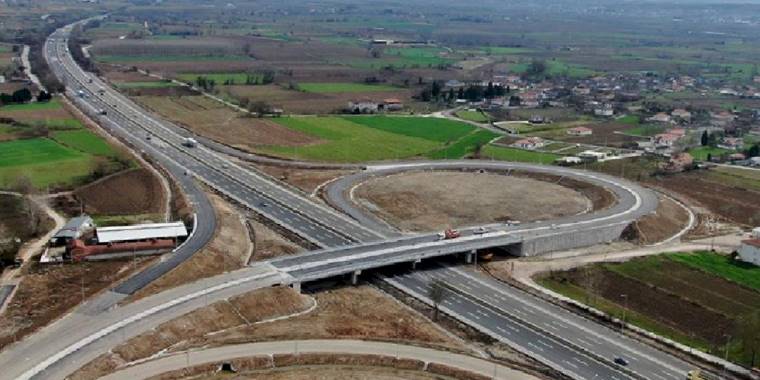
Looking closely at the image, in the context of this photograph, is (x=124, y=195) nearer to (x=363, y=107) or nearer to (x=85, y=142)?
(x=85, y=142)

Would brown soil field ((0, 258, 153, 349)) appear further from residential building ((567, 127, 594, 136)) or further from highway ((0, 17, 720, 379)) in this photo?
residential building ((567, 127, 594, 136))

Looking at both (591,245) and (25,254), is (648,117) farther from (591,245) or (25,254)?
(25,254)

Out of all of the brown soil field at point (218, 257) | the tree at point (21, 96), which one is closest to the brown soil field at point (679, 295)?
the brown soil field at point (218, 257)

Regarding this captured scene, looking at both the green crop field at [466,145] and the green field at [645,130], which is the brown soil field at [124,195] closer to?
the green crop field at [466,145]

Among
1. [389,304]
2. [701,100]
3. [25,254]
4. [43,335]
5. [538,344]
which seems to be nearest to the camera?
[43,335]

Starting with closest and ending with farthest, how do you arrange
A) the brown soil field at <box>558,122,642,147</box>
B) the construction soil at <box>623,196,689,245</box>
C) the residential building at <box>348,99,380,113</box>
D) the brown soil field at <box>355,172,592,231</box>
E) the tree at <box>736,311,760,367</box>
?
the tree at <box>736,311,760,367</box> < the construction soil at <box>623,196,689,245</box> < the brown soil field at <box>355,172,592,231</box> < the brown soil field at <box>558,122,642,147</box> < the residential building at <box>348,99,380,113</box>

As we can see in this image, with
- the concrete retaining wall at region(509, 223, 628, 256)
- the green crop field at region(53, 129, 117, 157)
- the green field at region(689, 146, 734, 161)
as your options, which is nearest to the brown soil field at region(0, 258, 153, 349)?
the concrete retaining wall at region(509, 223, 628, 256)

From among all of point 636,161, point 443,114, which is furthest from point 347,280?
point 443,114
